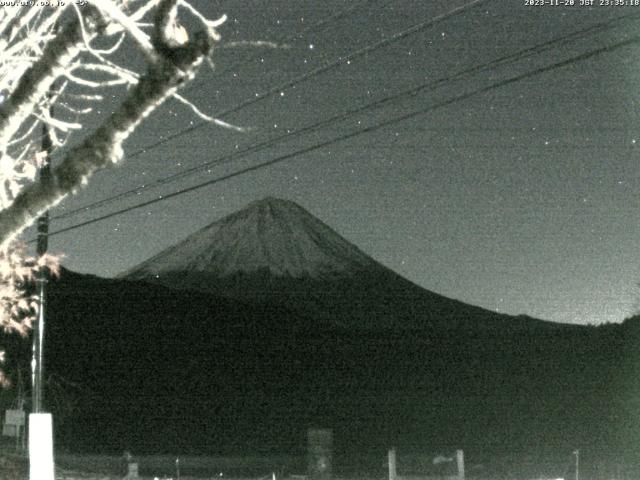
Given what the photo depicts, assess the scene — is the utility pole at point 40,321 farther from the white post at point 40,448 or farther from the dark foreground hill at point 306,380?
the dark foreground hill at point 306,380

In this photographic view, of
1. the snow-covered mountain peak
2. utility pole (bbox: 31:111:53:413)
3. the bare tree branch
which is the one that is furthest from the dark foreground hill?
the bare tree branch

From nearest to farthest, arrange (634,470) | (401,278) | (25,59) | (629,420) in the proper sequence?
(25,59) → (634,470) → (629,420) → (401,278)

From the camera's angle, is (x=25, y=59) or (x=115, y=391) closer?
(x=25, y=59)

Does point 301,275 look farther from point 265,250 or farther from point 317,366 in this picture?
point 317,366

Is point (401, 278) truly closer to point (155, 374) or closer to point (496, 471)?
point (155, 374)

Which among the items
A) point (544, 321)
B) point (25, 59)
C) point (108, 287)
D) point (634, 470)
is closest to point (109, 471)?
point (634, 470)

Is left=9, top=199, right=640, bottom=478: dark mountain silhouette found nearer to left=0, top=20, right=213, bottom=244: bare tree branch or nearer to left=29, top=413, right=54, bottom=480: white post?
left=29, top=413, right=54, bottom=480: white post
